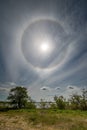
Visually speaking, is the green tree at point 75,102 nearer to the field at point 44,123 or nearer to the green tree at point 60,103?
the green tree at point 60,103

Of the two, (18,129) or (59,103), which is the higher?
(59,103)

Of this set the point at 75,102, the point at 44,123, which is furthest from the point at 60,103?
the point at 44,123

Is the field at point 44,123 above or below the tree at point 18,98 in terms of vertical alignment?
below

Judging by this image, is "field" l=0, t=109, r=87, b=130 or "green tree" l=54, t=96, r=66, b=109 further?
"green tree" l=54, t=96, r=66, b=109

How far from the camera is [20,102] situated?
5366cm

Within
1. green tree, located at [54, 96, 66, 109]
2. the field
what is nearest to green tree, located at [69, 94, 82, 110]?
green tree, located at [54, 96, 66, 109]

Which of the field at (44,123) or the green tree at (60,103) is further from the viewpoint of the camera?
the green tree at (60,103)

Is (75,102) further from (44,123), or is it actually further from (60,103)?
(44,123)

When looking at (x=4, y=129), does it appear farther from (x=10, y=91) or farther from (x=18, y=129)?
(x=10, y=91)

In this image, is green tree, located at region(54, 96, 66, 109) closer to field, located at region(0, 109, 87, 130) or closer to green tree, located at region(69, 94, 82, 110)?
green tree, located at region(69, 94, 82, 110)

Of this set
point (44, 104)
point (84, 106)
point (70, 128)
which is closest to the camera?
point (70, 128)

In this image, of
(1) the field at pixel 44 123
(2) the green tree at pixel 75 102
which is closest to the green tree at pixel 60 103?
(2) the green tree at pixel 75 102

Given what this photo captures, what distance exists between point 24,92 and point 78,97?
18.6 meters

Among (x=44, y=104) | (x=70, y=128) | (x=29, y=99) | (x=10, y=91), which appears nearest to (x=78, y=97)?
(x=44, y=104)
